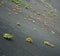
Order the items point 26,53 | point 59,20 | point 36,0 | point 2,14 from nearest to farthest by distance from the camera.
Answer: point 26,53
point 2,14
point 59,20
point 36,0

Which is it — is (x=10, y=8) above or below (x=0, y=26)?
below

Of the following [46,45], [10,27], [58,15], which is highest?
[10,27]

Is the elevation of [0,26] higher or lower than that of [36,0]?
higher

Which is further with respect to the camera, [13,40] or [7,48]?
[13,40]

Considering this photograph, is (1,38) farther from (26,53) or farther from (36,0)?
(36,0)

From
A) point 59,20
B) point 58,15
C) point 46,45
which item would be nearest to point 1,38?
point 46,45

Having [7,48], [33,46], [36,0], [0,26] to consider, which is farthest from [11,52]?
[36,0]

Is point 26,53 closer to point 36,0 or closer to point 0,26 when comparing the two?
point 0,26

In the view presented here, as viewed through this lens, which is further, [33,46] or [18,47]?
[33,46]

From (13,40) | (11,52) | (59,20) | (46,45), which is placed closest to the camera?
(11,52)
